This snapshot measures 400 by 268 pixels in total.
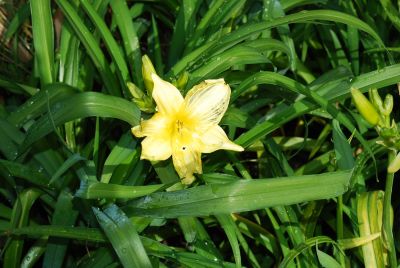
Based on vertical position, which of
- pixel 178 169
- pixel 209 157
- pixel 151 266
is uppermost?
pixel 209 157

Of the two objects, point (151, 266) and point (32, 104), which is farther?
point (32, 104)

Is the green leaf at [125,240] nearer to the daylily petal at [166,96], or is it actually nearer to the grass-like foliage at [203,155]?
the grass-like foliage at [203,155]

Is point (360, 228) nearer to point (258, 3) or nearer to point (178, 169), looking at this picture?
point (178, 169)

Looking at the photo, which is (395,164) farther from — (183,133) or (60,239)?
(60,239)

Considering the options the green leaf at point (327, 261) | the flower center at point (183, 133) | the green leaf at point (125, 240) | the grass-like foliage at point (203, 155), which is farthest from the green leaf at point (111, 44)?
the green leaf at point (327, 261)

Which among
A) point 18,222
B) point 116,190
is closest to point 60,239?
point 18,222

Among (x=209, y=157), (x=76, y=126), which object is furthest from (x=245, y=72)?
(x=76, y=126)

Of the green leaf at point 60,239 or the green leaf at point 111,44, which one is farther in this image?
the green leaf at point 111,44
